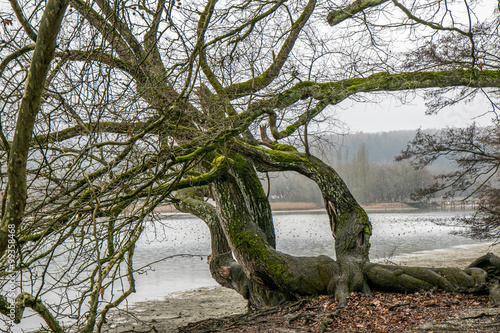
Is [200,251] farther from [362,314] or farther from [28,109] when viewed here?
[28,109]

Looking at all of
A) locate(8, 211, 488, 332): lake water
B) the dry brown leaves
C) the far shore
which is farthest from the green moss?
the far shore

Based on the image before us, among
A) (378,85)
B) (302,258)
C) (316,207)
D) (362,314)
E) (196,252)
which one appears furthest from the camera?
(316,207)

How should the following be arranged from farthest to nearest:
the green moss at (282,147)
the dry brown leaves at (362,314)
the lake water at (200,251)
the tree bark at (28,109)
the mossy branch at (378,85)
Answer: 1. the lake water at (200,251)
2. the green moss at (282,147)
3. the mossy branch at (378,85)
4. the dry brown leaves at (362,314)
5. the tree bark at (28,109)

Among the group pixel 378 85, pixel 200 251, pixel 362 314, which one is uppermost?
pixel 378 85

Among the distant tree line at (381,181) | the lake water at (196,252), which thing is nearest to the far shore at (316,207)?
the distant tree line at (381,181)

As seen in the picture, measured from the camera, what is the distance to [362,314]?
593 cm

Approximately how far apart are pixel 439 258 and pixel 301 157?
1183cm

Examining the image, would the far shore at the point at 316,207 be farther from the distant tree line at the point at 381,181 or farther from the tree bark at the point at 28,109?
the tree bark at the point at 28,109

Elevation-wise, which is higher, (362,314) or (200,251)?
(362,314)

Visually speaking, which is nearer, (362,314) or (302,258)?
(362,314)

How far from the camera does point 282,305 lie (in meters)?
7.14

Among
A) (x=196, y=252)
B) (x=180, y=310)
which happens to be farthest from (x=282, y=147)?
(x=196, y=252)

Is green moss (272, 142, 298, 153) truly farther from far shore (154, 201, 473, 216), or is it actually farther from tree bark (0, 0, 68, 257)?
far shore (154, 201, 473, 216)

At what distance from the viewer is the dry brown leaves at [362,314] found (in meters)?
5.43
